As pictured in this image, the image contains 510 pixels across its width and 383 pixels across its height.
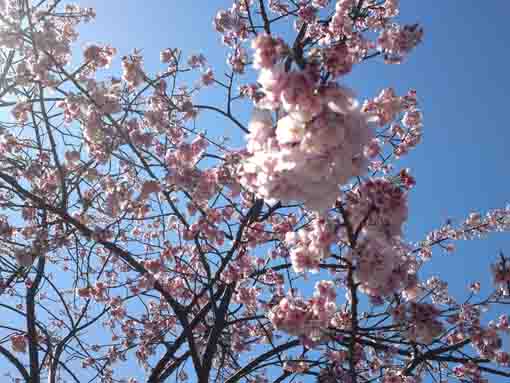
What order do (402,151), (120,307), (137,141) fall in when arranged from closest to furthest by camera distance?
(137,141), (120,307), (402,151)

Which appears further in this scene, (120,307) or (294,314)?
(120,307)

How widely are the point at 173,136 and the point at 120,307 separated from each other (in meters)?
2.59

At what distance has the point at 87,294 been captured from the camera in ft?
17.6

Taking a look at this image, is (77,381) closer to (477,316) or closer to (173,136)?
(173,136)

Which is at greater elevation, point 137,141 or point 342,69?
point 137,141

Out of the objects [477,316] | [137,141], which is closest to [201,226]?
[137,141]

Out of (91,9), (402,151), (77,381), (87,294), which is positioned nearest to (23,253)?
(87,294)

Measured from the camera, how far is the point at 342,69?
1.93 m

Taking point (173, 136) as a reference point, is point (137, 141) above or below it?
below

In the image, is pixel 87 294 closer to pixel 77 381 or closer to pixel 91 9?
pixel 77 381

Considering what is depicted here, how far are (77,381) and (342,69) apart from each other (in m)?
4.86

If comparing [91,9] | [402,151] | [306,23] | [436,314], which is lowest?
[436,314]

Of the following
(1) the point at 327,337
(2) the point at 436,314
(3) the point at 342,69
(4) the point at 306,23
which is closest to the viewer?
(3) the point at 342,69

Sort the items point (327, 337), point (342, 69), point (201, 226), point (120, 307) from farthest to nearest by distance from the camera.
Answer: point (120, 307), point (201, 226), point (327, 337), point (342, 69)
